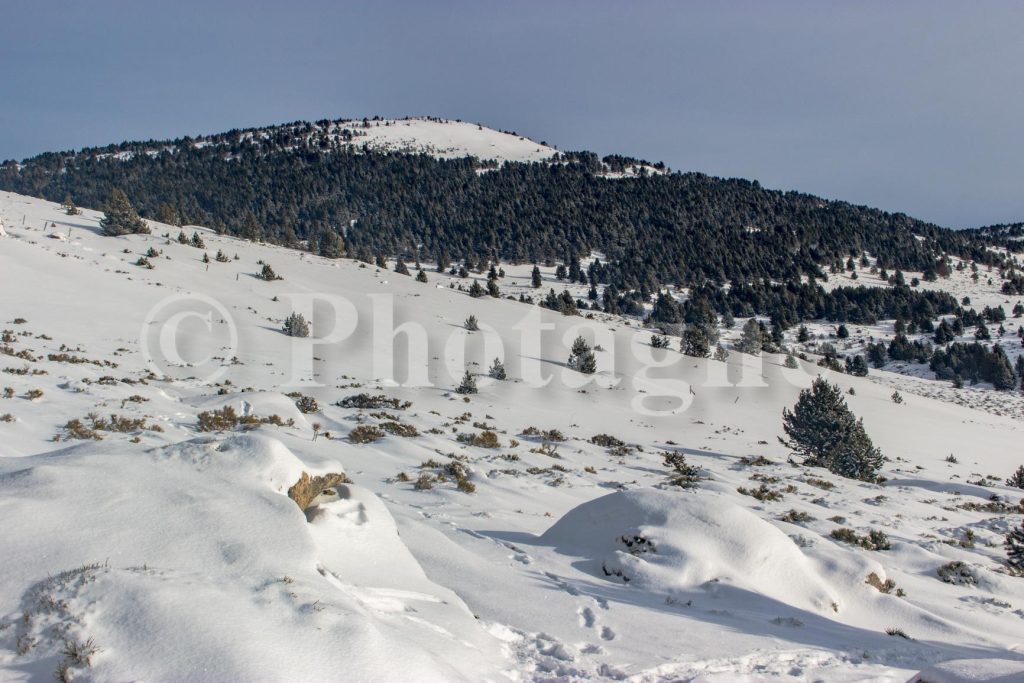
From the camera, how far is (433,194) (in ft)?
388

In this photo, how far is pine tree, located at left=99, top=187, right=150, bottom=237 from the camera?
3822 cm

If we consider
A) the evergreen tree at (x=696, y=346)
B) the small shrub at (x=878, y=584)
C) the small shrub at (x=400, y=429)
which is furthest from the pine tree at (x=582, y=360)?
the small shrub at (x=878, y=584)

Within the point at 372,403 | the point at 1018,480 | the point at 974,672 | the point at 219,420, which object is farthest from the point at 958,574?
the point at 372,403

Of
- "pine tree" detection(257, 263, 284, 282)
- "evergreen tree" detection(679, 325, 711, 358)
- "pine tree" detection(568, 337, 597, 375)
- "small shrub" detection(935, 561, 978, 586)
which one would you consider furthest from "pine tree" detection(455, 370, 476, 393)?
"pine tree" detection(257, 263, 284, 282)

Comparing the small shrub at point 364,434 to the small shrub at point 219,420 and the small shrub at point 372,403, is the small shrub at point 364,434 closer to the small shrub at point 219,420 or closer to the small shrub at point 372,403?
the small shrub at point 219,420

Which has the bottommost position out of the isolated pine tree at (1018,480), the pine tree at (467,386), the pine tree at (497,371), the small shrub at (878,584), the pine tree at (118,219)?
the isolated pine tree at (1018,480)

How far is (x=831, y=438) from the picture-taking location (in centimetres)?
1731

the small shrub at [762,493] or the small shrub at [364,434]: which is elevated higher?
the small shrub at [364,434]

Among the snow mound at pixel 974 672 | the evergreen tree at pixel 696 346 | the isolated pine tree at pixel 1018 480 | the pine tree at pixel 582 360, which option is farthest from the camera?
the evergreen tree at pixel 696 346

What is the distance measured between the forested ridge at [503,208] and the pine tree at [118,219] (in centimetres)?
2378

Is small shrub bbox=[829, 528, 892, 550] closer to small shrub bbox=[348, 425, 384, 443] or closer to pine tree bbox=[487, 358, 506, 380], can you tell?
small shrub bbox=[348, 425, 384, 443]

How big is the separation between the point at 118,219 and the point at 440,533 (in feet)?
137

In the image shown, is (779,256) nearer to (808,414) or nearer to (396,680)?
(808,414)

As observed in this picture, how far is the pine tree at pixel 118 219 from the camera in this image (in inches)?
1505
